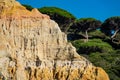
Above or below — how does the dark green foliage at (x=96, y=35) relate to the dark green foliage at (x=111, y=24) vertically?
below

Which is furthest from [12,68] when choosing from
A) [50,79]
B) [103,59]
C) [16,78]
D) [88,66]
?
[103,59]

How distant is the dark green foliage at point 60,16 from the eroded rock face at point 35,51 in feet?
93.1

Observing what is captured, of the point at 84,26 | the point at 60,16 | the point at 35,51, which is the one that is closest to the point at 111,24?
the point at 84,26

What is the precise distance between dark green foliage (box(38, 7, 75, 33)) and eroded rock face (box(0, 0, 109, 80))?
28.4 metres

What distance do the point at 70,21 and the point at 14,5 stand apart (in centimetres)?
3156

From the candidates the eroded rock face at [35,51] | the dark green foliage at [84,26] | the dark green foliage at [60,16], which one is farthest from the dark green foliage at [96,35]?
the eroded rock face at [35,51]

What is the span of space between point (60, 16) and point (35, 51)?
30772 millimetres

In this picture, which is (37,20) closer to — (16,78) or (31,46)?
(31,46)

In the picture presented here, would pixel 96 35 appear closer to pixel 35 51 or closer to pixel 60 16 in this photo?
pixel 60 16

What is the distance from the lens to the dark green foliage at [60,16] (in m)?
51.9

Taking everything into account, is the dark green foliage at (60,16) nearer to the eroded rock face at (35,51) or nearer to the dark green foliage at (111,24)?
the dark green foliage at (111,24)

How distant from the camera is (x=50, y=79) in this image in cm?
2134

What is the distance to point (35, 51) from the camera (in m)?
21.8

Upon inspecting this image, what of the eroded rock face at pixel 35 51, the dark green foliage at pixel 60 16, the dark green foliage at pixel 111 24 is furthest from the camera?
the dark green foliage at pixel 111 24
